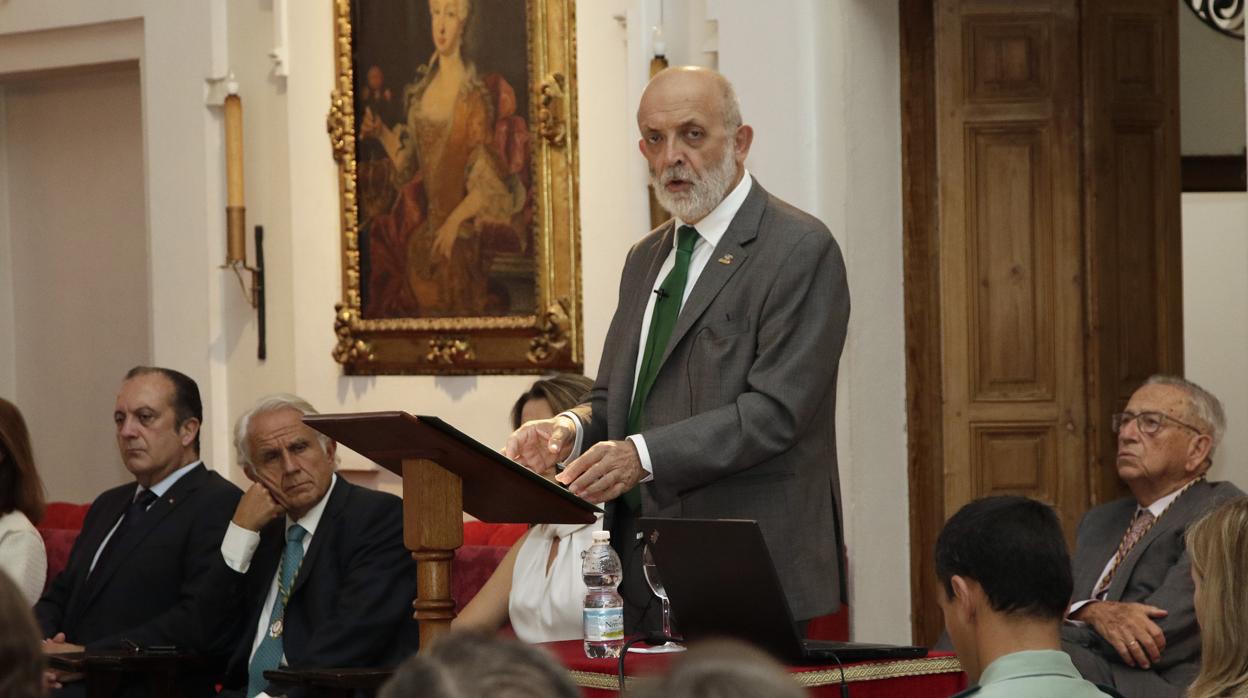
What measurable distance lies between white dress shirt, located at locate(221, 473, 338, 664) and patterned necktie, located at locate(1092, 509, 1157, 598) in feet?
8.22

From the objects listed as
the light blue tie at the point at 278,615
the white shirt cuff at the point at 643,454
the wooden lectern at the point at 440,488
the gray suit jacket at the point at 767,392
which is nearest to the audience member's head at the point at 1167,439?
the gray suit jacket at the point at 767,392

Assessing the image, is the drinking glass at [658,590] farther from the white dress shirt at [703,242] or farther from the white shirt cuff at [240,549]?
the white shirt cuff at [240,549]

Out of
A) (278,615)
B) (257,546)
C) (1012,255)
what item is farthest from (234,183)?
(1012,255)

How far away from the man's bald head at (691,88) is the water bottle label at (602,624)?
3.73ft

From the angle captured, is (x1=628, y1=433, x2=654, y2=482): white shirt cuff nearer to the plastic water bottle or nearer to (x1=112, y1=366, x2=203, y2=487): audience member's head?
the plastic water bottle

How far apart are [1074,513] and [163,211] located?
182 inches

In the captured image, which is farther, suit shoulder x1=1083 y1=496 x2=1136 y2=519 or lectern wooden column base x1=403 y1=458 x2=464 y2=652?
suit shoulder x1=1083 y1=496 x2=1136 y2=519

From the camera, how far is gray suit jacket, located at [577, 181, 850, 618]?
3.86 meters

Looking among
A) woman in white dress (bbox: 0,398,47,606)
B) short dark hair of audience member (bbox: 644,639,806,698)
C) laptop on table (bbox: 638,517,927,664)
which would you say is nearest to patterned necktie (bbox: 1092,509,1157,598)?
laptop on table (bbox: 638,517,927,664)

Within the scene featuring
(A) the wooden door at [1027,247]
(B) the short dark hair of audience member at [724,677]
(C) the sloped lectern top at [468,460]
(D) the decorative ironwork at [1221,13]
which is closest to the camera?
(B) the short dark hair of audience member at [724,677]

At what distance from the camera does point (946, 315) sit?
22.5ft

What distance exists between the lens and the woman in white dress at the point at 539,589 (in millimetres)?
4984

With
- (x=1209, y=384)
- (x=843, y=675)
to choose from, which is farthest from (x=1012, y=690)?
(x=1209, y=384)

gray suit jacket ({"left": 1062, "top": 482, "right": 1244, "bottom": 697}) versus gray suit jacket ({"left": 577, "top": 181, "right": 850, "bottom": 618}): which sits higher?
gray suit jacket ({"left": 577, "top": 181, "right": 850, "bottom": 618})
